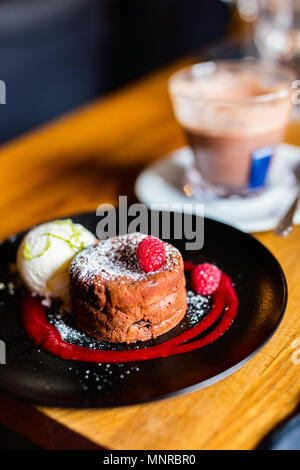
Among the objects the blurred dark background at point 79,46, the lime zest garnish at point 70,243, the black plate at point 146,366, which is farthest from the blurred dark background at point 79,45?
the black plate at point 146,366

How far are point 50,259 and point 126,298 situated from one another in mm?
202

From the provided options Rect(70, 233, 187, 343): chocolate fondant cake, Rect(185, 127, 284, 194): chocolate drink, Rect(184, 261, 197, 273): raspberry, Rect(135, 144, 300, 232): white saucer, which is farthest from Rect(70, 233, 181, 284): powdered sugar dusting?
Rect(185, 127, 284, 194): chocolate drink

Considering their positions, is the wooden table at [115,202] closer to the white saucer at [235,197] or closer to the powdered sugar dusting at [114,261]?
the white saucer at [235,197]

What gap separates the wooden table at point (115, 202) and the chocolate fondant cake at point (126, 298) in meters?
0.14

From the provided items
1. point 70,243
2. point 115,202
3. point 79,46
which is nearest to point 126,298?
point 70,243

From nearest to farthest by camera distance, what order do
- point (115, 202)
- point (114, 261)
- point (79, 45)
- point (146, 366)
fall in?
point (146, 366) < point (114, 261) < point (115, 202) < point (79, 45)

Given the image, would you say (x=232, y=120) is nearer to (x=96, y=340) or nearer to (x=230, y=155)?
(x=230, y=155)

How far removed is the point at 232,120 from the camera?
1.25 m

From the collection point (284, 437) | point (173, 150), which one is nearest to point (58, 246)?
point (284, 437)

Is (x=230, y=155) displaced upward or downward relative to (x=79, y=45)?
upward

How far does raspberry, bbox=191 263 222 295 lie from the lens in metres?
0.94

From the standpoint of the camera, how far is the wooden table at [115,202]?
2.33 ft

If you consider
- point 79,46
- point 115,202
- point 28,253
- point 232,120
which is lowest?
point 79,46
